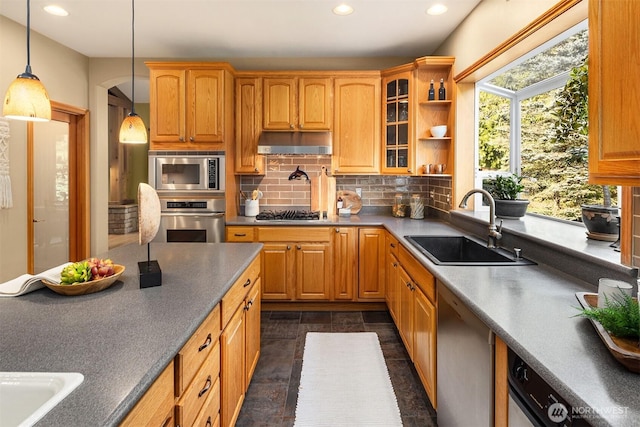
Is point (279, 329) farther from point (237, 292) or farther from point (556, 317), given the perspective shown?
point (556, 317)

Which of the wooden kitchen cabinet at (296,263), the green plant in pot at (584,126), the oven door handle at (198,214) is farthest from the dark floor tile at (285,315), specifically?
the green plant in pot at (584,126)

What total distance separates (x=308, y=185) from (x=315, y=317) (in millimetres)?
1520

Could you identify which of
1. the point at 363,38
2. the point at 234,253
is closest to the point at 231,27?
the point at 363,38

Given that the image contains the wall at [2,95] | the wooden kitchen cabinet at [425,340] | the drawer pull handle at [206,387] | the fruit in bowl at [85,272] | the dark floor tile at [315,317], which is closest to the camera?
the drawer pull handle at [206,387]

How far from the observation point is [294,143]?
12.9ft

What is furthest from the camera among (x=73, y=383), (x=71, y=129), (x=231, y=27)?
(x=71, y=129)

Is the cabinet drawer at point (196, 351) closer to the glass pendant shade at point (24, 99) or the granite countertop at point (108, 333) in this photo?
the granite countertop at point (108, 333)

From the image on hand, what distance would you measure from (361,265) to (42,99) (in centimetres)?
293

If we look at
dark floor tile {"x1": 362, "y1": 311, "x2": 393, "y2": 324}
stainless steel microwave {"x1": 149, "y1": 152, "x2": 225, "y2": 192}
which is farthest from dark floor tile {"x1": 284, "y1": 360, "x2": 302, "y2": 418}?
stainless steel microwave {"x1": 149, "y1": 152, "x2": 225, "y2": 192}

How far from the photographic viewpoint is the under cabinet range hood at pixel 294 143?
3.90m

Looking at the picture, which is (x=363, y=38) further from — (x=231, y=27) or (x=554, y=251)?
(x=554, y=251)

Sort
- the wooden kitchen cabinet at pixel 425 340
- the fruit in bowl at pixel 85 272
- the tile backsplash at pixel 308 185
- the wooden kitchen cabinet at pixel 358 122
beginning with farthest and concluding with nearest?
1. the tile backsplash at pixel 308 185
2. the wooden kitchen cabinet at pixel 358 122
3. the wooden kitchen cabinet at pixel 425 340
4. the fruit in bowl at pixel 85 272

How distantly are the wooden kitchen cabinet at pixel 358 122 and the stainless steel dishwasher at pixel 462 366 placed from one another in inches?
92.7

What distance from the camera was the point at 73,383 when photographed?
2.70 ft
